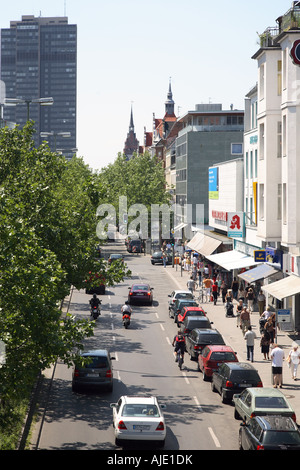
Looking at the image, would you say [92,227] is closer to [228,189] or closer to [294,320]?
[294,320]

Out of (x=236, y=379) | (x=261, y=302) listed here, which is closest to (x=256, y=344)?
(x=261, y=302)

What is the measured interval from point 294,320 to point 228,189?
23.5 m

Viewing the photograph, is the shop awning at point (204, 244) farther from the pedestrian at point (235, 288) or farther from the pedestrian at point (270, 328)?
the pedestrian at point (270, 328)

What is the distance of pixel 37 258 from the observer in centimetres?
1972

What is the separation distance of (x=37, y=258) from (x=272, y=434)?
744 centimetres

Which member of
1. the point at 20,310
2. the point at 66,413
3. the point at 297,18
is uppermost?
the point at 297,18

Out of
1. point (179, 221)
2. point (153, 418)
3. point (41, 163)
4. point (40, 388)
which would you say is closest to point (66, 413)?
point (40, 388)

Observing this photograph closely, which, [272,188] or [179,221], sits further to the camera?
[179,221]

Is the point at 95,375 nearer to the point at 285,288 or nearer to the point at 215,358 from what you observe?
the point at 215,358

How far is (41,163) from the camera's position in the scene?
32.5m

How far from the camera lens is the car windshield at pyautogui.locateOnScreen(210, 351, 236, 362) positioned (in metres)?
28.4

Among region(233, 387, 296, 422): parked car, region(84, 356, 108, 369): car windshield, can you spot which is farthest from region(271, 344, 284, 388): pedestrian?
region(84, 356, 108, 369): car windshield

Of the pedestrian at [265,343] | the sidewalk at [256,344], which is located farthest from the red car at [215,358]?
the pedestrian at [265,343]

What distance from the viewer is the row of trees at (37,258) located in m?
18.3
